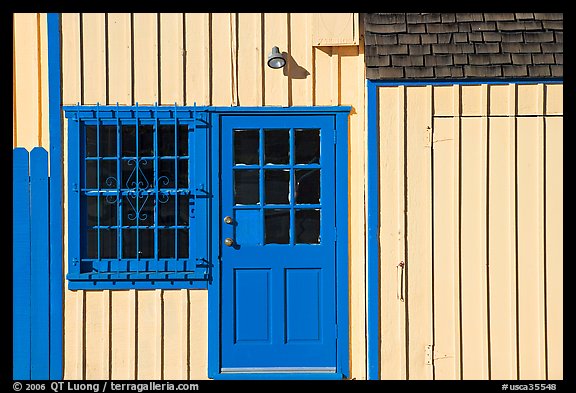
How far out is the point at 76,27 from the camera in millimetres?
3781

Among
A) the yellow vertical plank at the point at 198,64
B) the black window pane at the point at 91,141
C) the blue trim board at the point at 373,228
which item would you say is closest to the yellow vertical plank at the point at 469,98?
the blue trim board at the point at 373,228

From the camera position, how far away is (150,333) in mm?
3764

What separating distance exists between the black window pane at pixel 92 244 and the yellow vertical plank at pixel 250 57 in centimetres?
164

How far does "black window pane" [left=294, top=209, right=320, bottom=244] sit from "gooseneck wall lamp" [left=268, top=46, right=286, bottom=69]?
119 centimetres

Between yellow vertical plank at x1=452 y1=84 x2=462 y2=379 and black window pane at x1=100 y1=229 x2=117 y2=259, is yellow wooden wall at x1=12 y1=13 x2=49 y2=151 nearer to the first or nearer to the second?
black window pane at x1=100 y1=229 x2=117 y2=259

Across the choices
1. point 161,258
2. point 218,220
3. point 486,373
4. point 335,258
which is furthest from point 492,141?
→ point 161,258

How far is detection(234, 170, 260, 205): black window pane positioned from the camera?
12.6 feet

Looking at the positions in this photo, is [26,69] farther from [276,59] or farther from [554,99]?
[554,99]

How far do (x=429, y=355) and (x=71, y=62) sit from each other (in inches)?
147

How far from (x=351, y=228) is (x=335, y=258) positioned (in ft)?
0.91

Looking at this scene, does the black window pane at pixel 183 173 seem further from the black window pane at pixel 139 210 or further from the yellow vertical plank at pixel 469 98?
the yellow vertical plank at pixel 469 98

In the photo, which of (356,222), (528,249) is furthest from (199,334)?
(528,249)

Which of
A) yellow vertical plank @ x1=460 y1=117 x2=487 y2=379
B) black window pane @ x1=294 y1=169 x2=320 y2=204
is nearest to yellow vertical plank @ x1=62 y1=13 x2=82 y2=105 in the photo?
black window pane @ x1=294 y1=169 x2=320 y2=204

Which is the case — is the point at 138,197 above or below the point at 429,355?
above
